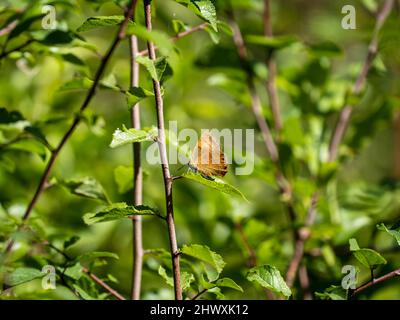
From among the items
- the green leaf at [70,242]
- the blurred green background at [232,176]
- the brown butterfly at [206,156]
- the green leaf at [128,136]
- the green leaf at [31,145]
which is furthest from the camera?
the blurred green background at [232,176]

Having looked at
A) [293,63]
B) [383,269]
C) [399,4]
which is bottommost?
[383,269]

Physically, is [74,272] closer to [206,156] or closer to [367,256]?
[206,156]

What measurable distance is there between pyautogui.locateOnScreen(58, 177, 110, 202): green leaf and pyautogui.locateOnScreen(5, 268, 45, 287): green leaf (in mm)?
168

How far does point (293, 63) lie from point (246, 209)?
1.25 ft

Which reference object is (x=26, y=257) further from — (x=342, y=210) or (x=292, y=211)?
(x=342, y=210)

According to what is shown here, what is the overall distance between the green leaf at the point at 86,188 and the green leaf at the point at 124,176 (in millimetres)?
31

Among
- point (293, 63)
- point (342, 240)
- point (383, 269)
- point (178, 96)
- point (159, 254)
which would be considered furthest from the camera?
point (178, 96)

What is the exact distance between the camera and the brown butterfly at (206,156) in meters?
0.82

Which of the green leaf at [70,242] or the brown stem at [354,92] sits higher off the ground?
the brown stem at [354,92]

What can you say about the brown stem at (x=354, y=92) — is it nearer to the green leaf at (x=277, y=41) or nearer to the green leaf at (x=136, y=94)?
the green leaf at (x=277, y=41)

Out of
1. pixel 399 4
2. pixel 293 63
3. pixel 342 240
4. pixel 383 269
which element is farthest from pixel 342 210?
pixel 399 4

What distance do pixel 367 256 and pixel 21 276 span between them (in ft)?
1.48

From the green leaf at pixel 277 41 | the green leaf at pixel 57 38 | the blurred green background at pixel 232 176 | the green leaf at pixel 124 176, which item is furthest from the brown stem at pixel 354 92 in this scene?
the green leaf at pixel 57 38

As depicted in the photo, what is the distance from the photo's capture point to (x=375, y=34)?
1309 millimetres
